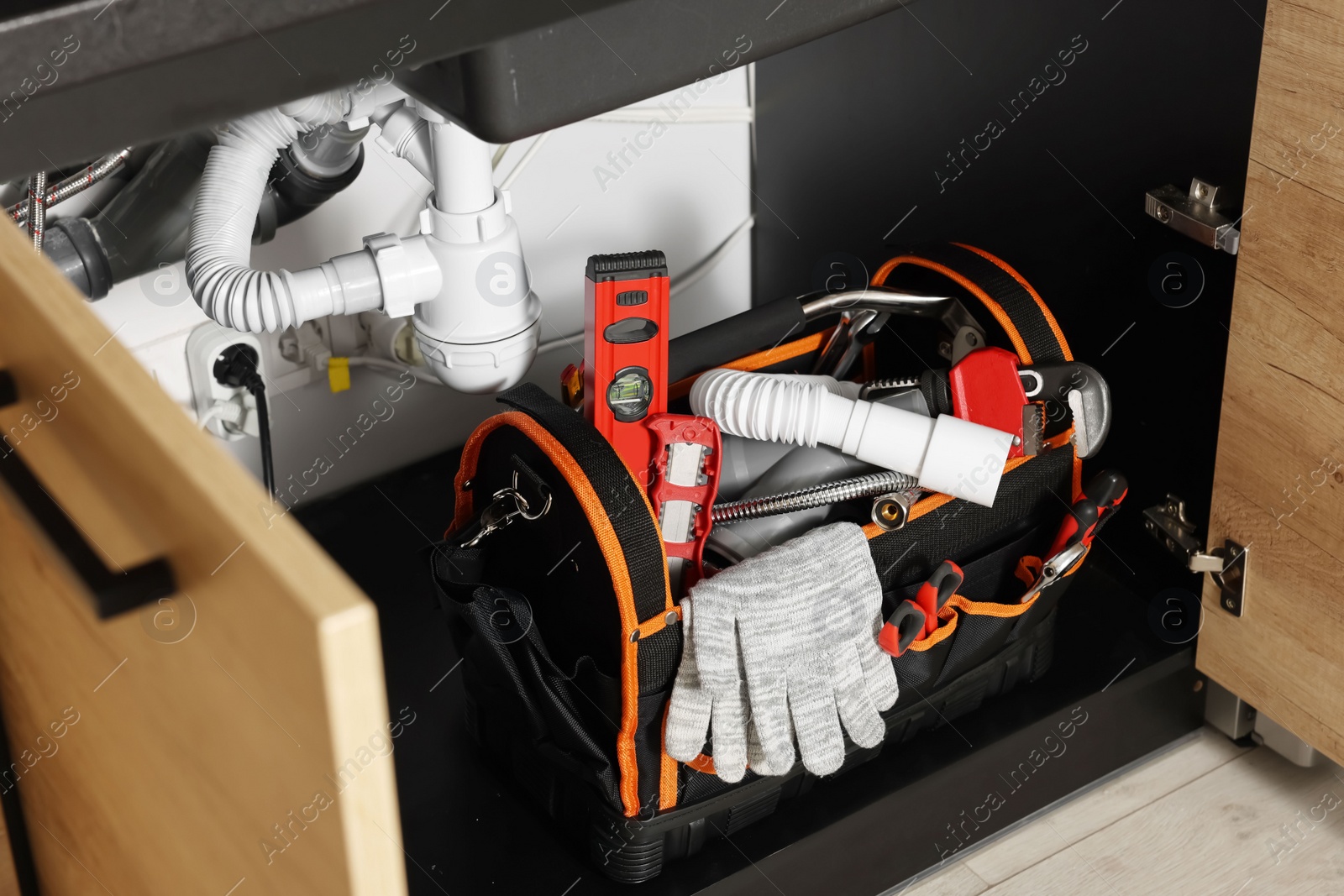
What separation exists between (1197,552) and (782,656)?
42 centimetres

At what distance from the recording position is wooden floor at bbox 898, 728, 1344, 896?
3.31 ft

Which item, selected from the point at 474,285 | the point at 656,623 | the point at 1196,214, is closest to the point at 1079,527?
the point at 1196,214

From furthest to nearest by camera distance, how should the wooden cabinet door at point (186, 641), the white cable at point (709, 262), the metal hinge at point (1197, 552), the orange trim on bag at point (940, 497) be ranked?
the white cable at point (709, 262) < the metal hinge at point (1197, 552) < the orange trim on bag at point (940, 497) < the wooden cabinet door at point (186, 641)

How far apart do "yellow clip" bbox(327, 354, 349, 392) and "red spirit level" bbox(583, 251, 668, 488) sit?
414 mm

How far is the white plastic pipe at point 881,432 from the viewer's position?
0.86 meters

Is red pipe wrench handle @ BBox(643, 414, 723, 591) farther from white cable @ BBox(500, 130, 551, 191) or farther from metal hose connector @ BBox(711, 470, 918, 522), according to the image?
white cable @ BBox(500, 130, 551, 191)

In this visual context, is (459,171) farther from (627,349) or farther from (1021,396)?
(1021,396)

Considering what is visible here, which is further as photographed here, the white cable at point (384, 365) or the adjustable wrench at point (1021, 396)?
the white cable at point (384, 365)

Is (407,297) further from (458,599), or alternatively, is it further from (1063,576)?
(1063,576)

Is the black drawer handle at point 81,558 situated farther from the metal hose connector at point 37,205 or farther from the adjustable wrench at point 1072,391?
the adjustable wrench at point 1072,391

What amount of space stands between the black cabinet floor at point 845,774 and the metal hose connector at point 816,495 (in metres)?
0.23

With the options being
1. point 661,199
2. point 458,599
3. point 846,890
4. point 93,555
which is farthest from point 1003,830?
point 93,555

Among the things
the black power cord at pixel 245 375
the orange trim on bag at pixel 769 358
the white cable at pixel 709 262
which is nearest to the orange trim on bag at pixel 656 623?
the orange trim on bag at pixel 769 358

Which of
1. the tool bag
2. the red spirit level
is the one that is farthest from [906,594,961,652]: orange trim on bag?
the red spirit level
